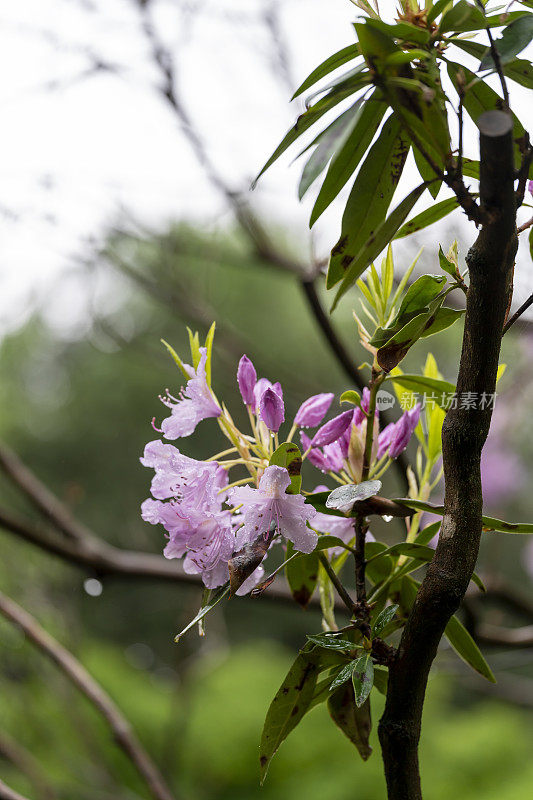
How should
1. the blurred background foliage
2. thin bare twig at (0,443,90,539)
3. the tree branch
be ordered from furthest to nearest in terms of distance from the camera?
the blurred background foliage, thin bare twig at (0,443,90,539), the tree branch

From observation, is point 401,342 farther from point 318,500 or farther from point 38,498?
point 38,498

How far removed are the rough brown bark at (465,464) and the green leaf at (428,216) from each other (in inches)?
3.4

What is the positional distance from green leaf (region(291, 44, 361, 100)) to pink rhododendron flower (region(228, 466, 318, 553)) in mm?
165

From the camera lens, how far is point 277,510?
0.31m

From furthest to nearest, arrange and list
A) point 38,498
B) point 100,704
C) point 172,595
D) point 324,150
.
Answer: point 172,595
point 38,498
point 100,704
point 324,150

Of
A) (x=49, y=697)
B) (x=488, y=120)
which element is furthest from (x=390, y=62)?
(x=49, y=697)

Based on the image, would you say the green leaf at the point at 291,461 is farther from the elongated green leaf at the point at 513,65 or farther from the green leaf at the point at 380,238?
the elongated green leaf at the point at 513,65

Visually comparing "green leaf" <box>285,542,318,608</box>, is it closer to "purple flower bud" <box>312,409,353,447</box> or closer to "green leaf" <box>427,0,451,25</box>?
"purple flower bud" <box>312,409,353,447</box>

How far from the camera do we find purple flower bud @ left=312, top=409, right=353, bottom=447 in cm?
34

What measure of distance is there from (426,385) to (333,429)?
0.05 metres

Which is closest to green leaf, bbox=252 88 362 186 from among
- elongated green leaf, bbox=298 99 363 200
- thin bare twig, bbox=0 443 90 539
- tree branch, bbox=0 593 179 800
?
elongated green leaf, bbox=298 99 363 200

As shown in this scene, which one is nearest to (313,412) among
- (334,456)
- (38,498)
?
(334,456)

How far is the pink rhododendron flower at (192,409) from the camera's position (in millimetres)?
354

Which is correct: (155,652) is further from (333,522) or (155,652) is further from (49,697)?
(333,522)
